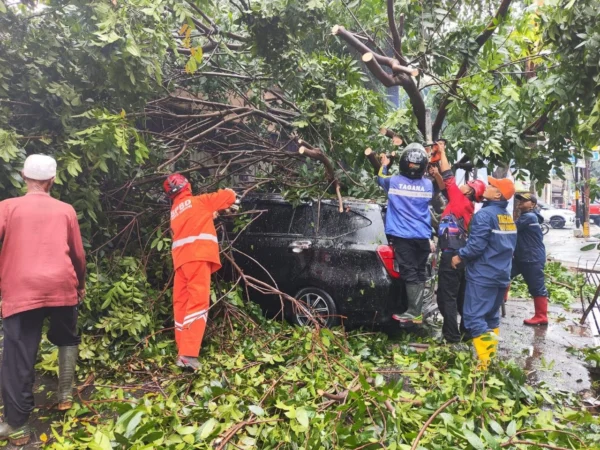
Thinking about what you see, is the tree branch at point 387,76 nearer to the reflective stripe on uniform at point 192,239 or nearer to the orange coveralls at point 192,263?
the orange coveralls at point 192,263

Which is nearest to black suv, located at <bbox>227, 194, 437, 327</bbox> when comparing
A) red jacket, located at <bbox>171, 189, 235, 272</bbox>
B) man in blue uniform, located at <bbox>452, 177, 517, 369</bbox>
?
man in blue uniform, located at <bbox>452, 177, 517, 369</bbox>

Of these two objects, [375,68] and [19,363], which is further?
[375,68]

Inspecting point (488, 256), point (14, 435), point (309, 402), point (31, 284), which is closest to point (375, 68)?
point (488, 256)

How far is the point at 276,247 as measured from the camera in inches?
217

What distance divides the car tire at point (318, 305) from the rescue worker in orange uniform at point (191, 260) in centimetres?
121

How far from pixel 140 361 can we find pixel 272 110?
4651 millimetres

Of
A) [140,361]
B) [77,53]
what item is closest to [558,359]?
[140,361]

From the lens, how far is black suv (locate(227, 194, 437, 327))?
16.5ft

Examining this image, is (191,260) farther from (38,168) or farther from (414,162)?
(414,162)

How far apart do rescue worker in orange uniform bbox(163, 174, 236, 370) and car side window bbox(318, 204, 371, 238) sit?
1.33 meters

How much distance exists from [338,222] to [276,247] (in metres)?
0.81

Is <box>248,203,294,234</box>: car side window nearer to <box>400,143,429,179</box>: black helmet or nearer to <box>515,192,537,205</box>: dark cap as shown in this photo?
<box>400,143,429,179</box>: black helmet

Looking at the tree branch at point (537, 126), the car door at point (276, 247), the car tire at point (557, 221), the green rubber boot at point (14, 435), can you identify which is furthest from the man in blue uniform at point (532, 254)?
the car tire at point (557, 221)

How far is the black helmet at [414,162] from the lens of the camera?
4.89m
